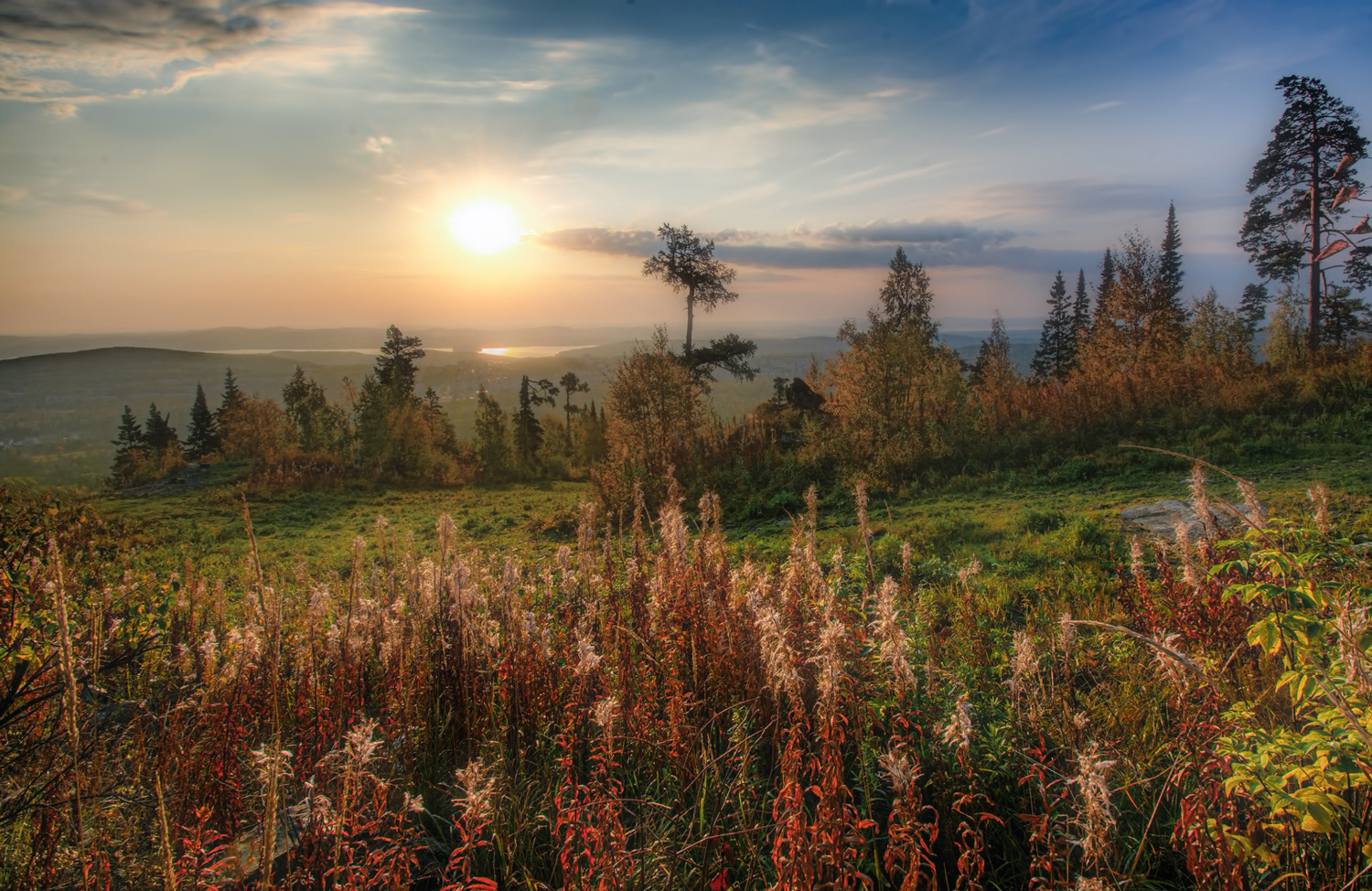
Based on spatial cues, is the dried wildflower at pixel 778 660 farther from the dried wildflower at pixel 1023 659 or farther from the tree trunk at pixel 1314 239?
the tree trunk at pixel 1314 239

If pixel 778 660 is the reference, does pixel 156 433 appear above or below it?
below

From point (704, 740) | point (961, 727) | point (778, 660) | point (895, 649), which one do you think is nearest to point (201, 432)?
point (704, 740)

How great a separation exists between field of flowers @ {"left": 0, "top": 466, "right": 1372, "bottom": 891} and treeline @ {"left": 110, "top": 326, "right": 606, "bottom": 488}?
27310 millimetres

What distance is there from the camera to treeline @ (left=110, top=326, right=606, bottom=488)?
109 feet

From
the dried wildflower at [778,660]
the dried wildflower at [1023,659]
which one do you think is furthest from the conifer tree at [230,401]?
the dried wildflower at [1023,659]

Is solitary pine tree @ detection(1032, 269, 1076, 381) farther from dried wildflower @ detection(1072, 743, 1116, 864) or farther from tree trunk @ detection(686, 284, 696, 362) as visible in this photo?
dried wildflower @ detection(1072, 743, 1116, 864)

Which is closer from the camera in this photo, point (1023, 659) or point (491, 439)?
point (1023, 659)

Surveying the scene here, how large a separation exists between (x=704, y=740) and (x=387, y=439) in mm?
34441

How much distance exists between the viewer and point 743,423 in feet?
72.4

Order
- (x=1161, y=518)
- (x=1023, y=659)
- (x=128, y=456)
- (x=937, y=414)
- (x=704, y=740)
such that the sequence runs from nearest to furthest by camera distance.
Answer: (x=1023, y=659) → (x=704, y=740) → (x=1161, y=518) → (x=937, y=414) → (x=128, y=456)

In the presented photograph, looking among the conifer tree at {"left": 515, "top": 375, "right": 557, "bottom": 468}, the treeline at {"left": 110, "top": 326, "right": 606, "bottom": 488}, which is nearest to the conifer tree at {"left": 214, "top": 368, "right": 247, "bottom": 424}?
the treeline at {"left": 110, "top": 326, "right": 606, "bottom": 488}

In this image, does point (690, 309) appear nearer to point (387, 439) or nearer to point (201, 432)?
point (387, 439)

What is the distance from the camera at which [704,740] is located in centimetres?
340

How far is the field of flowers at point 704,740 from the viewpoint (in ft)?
7.57
